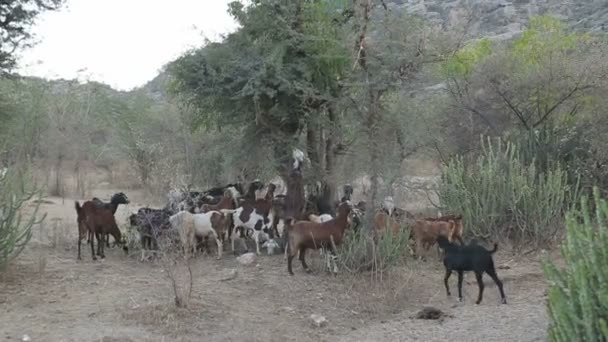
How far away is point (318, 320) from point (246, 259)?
2.59 meters

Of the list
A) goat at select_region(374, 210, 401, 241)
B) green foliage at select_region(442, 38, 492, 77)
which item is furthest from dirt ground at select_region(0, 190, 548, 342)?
green foliage at select_region(442, 38, 492, 77)

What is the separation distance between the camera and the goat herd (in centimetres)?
942

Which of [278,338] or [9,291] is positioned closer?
[278,338]

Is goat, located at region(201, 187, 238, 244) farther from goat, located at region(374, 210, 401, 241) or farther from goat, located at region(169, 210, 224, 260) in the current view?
goat, located at region(374, 210, 401, 241)

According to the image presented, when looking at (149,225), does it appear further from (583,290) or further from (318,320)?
(583,290)

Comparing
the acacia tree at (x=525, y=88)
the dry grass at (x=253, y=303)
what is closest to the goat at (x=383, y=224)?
the dry grass at (x=253, y=303)

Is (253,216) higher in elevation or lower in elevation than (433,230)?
higher

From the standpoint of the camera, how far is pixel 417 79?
10.5 metres

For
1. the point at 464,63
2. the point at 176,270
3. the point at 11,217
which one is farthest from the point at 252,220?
the point at 464,63

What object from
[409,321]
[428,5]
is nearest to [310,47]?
[409,321]

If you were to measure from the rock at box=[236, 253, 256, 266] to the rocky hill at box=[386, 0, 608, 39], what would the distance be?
3512cm

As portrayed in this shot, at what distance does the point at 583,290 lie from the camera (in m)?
4.35

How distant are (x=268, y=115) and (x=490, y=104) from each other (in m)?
7.87

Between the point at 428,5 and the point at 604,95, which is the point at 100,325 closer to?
the point at 604,95
